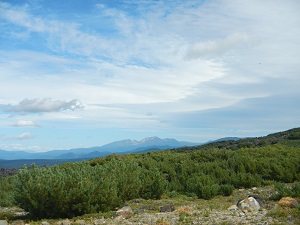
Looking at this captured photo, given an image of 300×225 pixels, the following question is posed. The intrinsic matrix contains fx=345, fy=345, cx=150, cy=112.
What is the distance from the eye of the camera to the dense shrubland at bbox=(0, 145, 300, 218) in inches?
428

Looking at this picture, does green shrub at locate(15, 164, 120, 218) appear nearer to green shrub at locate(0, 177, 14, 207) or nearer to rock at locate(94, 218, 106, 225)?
rock at locate(94, 218, 106, 225)

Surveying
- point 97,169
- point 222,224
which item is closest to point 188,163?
point 97,169

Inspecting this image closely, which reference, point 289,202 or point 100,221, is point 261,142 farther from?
point 100,221

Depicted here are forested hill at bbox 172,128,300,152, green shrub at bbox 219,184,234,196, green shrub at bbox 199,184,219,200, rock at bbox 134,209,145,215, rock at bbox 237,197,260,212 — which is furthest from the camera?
forested hill at bbox 172,128,300,152

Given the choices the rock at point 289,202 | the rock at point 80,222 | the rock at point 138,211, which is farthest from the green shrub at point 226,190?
the rock at point 80,222

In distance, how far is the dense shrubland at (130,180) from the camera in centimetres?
1086

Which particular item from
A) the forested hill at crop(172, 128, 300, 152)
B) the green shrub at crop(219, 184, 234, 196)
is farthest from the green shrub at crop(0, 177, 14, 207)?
the forested hill at crop(172, 128, 300, 152)

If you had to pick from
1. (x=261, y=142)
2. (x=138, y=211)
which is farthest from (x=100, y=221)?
(x=261, y=142)

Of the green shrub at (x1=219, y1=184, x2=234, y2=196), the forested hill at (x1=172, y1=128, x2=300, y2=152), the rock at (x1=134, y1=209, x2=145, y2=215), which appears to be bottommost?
the green shrub at (x1=219, y1=184, x2=234, y2=196)

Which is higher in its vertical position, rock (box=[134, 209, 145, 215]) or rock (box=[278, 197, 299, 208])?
rock (box=[134, 209, 145, 215])

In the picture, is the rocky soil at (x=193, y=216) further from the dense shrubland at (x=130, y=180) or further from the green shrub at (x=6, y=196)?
the green shrub at (x=6, y=196)

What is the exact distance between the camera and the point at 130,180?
13.9 meters

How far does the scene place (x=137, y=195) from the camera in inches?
572

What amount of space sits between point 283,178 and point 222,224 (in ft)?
36.6
